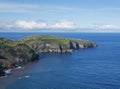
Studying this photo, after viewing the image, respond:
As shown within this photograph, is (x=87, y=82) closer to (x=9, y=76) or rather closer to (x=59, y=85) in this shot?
(x=59, y=85)

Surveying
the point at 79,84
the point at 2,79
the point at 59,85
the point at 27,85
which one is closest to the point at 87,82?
the point at 79,84

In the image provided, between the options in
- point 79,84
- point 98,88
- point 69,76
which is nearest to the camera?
point 98,88

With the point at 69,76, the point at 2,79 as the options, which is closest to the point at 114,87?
the point at 69,76

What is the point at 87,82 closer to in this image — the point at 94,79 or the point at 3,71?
the point at 94,79

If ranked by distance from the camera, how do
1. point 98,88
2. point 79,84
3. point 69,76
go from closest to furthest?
1. point 98,88
2. point 79,84
3. point 69,76

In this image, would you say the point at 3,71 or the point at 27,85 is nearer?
the point at 27,85

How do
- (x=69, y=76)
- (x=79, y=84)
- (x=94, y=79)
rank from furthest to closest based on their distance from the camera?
(x=69, y=76) → (x=94, y=79) → (x=79, y=84)

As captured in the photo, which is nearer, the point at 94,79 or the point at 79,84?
the point at 79,84

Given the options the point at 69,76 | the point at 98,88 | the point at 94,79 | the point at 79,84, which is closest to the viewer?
the point at 98,88
